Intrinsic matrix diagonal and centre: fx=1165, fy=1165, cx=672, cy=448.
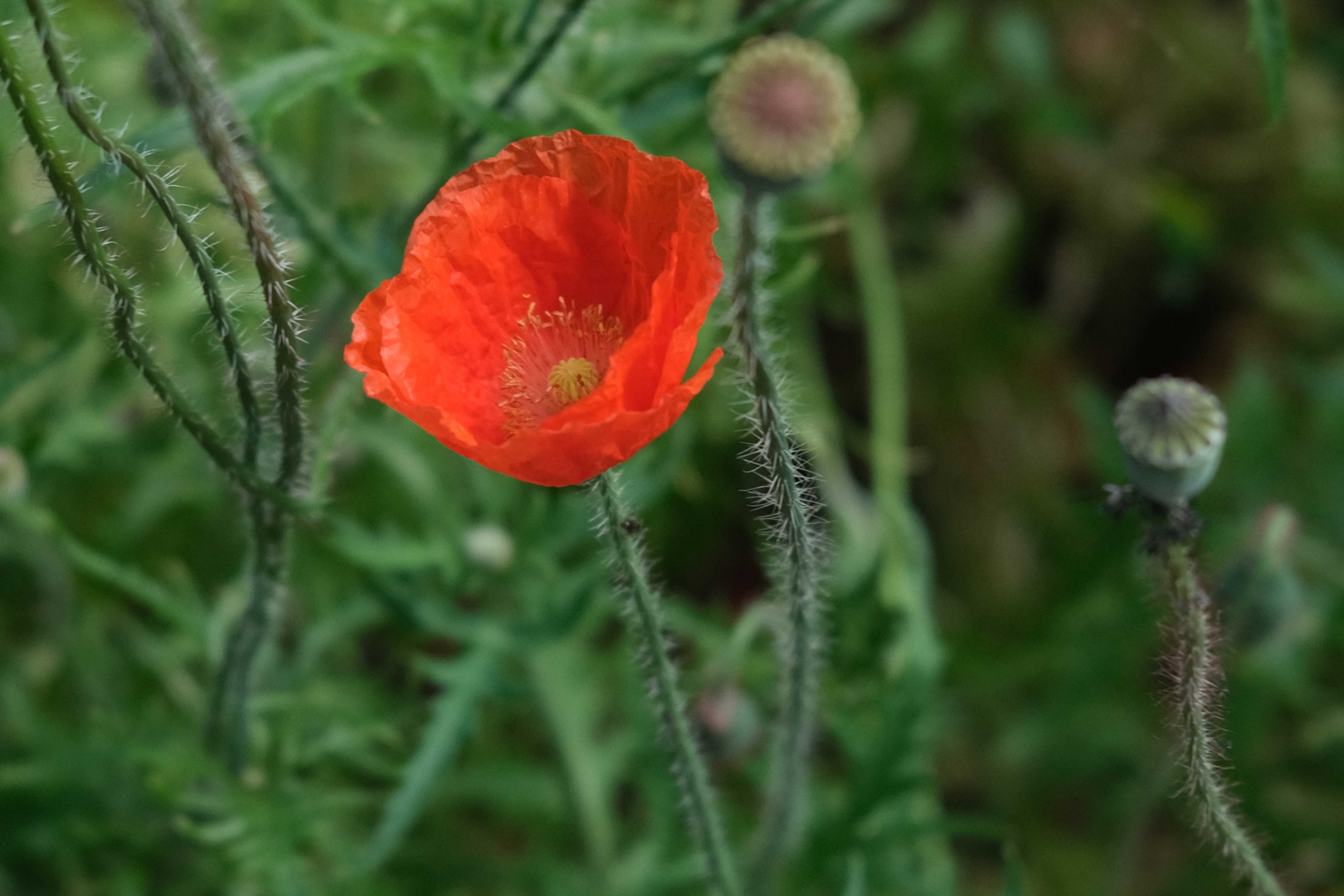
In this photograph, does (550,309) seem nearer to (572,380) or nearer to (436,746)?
(572,380)

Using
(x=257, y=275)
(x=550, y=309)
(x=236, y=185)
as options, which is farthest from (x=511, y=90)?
(x=236, y=185)

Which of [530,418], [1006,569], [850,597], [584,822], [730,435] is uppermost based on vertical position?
[530,418]

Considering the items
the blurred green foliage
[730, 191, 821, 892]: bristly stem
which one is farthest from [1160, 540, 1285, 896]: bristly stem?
[730, 191, 821, 892]: bristly stem

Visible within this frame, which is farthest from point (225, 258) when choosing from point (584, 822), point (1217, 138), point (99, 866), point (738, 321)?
point (1217, 138)

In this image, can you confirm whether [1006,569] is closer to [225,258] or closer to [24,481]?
→ [225,258]

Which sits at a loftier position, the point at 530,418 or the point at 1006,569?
the point at 530,418

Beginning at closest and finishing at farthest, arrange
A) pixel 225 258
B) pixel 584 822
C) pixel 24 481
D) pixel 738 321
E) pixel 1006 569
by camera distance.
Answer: pixel 738 321 → pixel 24 481 → pixel 584 822 → pixel 225 258 → pixel 1006 569
